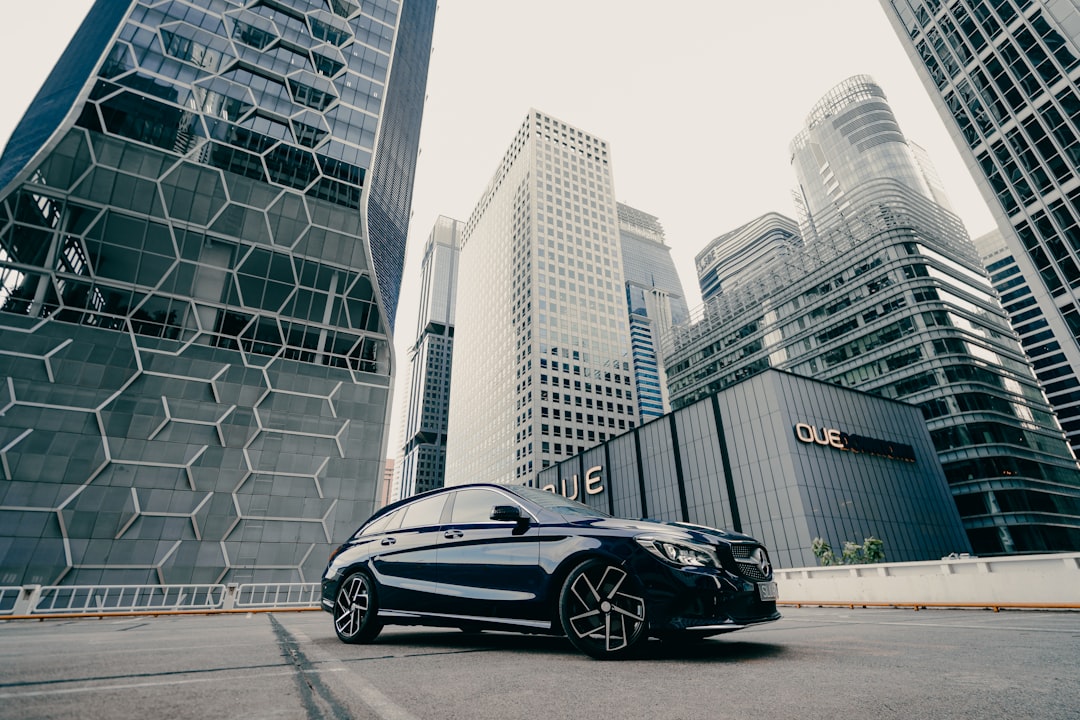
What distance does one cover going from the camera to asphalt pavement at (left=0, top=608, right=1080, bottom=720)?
2.04m

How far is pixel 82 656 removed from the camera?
3.90 metres

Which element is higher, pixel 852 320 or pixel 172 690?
pixel 852 320

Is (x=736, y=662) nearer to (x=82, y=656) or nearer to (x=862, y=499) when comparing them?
(x=82, y=656)

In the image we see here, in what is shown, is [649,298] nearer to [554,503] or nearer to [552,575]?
[554,503]

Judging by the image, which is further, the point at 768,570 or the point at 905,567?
the point at 905,567

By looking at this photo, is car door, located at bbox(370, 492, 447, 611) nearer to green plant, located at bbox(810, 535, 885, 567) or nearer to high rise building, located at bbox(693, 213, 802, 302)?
green plant, located at bbox(810, 535, 885, 567)

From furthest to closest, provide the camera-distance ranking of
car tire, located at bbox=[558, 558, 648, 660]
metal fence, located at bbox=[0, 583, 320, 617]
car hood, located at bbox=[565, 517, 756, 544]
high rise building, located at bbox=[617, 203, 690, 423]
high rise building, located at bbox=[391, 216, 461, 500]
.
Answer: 1. high rise building, located at bbox=[391, 216, 461, 500]
2. high rise building, located at bbox=[617, 203, 690, 423]
3. metal fence, located at bbox=[0, 583, 320, 617]
4. car hood, located at bbox=[565, 517, 756, 544]
5. car tire, located at bbox=[558, 558, 648, 660]

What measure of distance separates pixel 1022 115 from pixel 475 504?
192 feet

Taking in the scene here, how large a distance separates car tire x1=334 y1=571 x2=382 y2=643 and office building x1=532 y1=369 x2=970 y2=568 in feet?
92.3

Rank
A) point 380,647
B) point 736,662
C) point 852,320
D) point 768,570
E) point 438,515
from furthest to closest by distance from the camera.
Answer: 1. point 852,320
2. point 438,515
3. point 380,647
4. point 768,570
5. point 736,662

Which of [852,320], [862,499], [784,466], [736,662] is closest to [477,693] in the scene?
[736,662]

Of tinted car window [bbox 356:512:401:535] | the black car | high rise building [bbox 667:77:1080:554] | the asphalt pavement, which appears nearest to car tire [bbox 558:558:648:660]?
the black car

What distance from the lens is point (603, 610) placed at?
3.59 metres

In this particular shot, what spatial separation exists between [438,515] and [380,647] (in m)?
1.29
